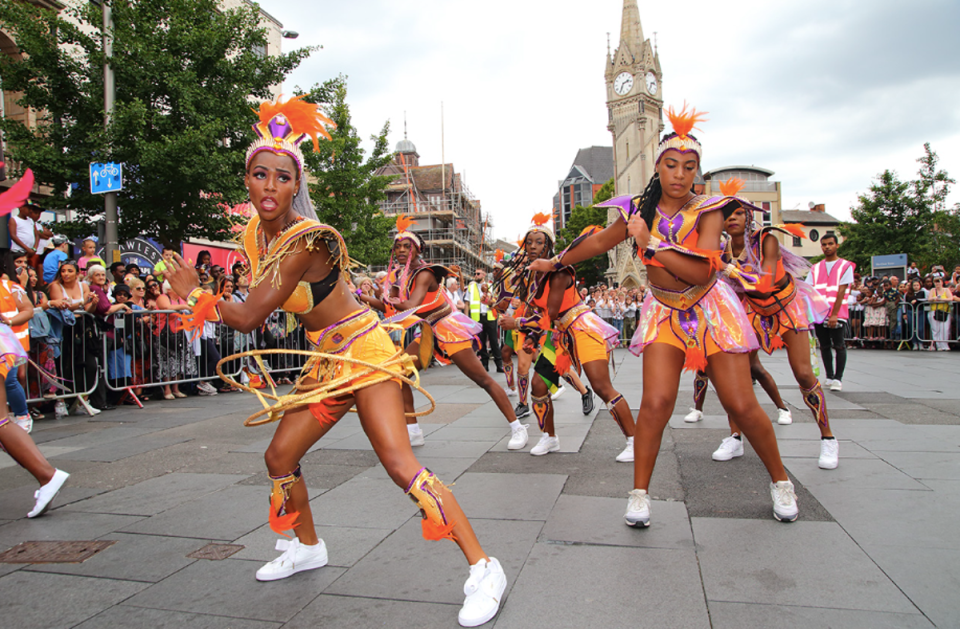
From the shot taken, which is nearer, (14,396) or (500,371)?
(14,396)

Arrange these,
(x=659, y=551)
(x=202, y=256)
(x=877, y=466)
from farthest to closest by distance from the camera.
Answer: (x=202, y=256), (x=877, y=466), (x=659, y=551)

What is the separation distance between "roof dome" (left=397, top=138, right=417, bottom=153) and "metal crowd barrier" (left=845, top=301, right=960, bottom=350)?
172 feet

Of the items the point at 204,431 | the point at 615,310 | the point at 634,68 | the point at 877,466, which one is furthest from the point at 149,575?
the point at 634,68

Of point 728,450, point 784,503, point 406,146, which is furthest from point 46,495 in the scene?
point 406,146

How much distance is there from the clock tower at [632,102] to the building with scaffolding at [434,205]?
1713 centimetres

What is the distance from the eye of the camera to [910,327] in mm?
16016

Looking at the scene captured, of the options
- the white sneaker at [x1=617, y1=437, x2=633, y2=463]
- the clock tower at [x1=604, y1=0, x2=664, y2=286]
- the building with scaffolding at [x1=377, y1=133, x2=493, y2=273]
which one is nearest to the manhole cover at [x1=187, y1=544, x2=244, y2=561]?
the white sneaker at [x1=617, y1=437, x2=633, y2=463]

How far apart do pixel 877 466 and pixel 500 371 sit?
876cm

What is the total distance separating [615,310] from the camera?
2070 centimetres

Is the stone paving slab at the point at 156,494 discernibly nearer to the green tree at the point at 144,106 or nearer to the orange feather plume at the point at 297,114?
the orange feather plume at the point at 297,114

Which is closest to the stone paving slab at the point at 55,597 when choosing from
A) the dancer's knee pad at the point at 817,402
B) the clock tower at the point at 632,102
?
the dancer's knee pad at the point at 817,402

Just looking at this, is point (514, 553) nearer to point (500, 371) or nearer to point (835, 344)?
point (835, 344)

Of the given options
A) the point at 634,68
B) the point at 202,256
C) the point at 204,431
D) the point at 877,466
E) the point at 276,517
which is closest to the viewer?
the point at 276,517

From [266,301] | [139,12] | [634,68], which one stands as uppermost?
[634,68]
